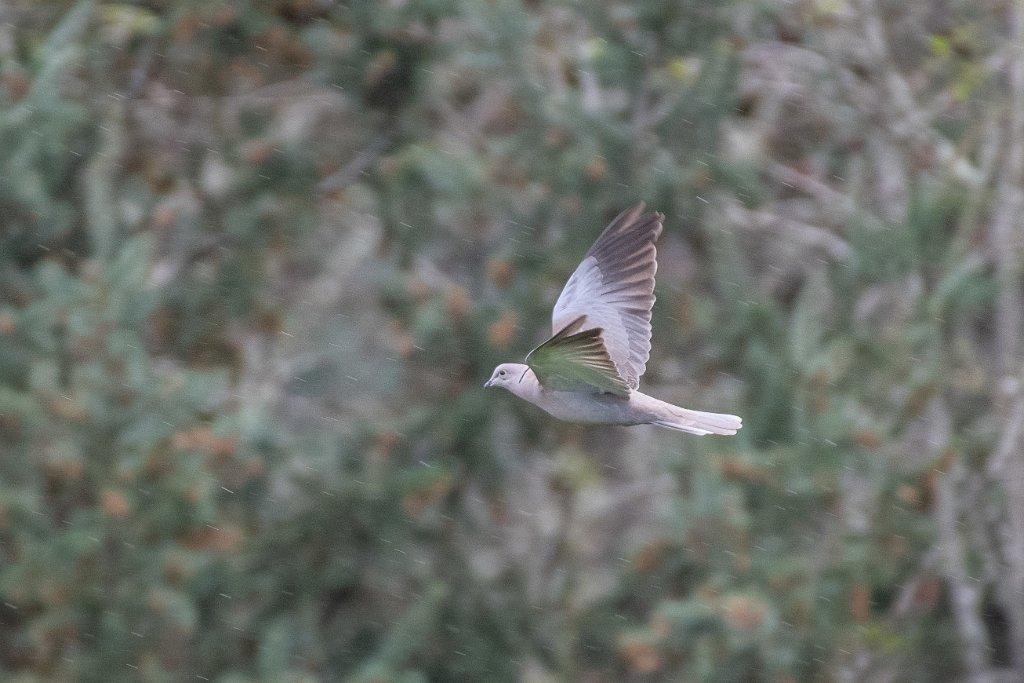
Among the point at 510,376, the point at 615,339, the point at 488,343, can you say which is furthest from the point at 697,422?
the point at 488,343

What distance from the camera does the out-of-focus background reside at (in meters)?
5.70

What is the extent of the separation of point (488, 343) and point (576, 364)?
2.26 meters

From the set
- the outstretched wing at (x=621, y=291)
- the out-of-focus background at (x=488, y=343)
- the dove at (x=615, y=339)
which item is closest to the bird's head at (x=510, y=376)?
the dove at (x=615, y=339)

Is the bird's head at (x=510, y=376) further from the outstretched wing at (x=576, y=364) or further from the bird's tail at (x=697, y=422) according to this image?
the bird's tail at (x=697, y=422)

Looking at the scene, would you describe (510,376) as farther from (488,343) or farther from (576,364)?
Result: (488,343)

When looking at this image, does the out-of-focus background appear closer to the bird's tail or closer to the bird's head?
the bird's tail

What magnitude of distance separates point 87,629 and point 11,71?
2.11 meters

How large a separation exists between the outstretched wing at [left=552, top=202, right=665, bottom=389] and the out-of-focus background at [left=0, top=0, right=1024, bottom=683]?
122 centimetres

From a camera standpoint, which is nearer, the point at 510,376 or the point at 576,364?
the point at 576,364

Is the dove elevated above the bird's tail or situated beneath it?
elevated above

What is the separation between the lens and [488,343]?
5.99m

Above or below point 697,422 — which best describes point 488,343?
below

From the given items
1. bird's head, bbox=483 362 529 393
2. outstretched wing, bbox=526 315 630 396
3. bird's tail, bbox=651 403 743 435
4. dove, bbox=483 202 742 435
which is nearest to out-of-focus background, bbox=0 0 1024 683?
bird's tail, bbox=651 403 743 435

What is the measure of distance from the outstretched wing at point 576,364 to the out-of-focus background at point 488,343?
1713mm
